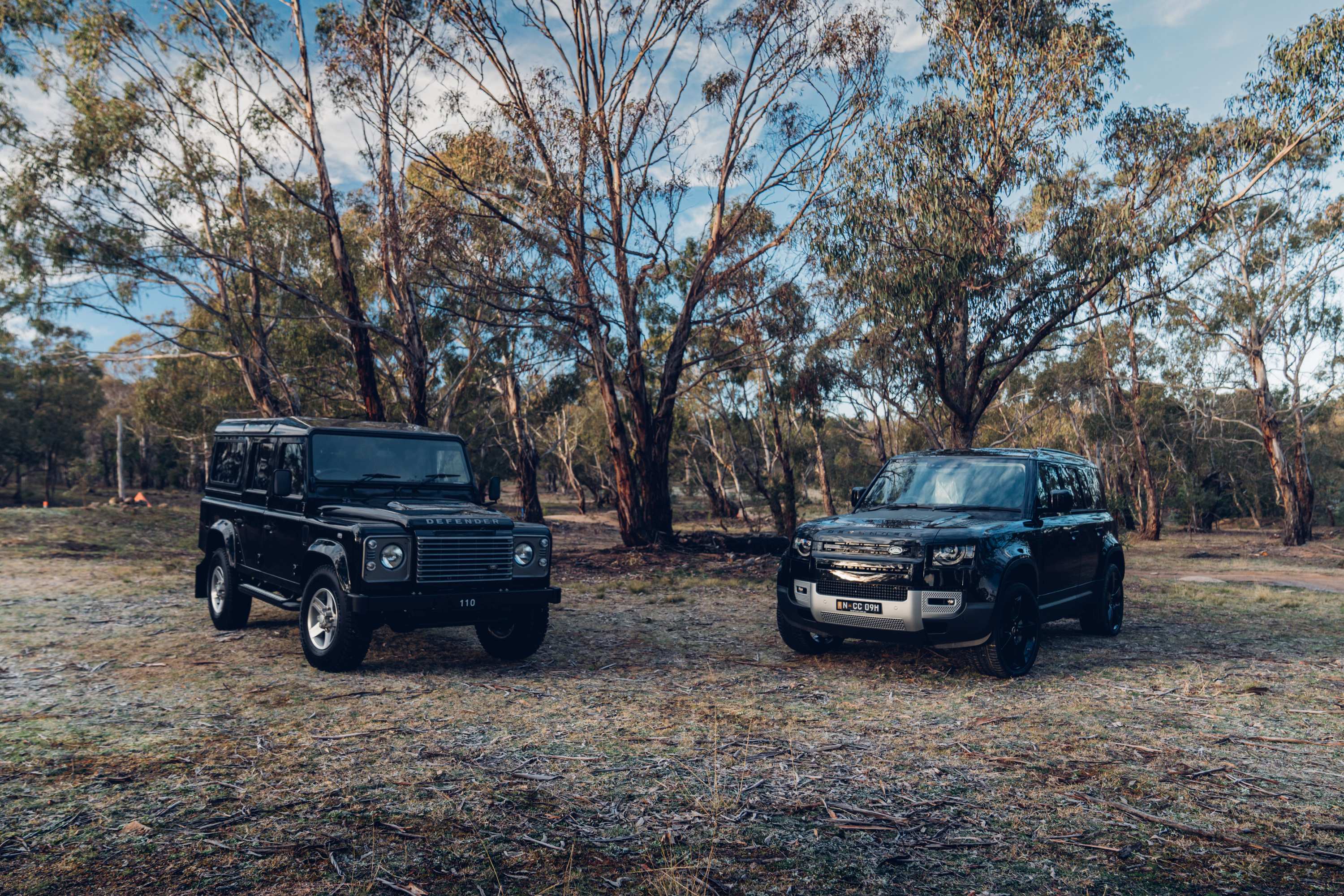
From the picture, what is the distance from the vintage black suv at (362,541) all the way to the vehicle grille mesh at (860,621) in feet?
7.61

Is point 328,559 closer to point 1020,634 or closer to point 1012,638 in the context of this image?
point 1012,638

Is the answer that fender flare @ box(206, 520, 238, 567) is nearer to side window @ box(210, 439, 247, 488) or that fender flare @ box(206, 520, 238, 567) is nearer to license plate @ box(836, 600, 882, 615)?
side window @ box(210, 439, 247, 488)

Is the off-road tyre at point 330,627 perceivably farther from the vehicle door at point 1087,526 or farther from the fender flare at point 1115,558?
the fender flare at point 1115,558

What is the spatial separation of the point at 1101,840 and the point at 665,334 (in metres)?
28.7

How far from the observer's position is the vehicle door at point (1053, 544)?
8.09 metres

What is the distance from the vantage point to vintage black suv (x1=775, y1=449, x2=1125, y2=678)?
278 inches

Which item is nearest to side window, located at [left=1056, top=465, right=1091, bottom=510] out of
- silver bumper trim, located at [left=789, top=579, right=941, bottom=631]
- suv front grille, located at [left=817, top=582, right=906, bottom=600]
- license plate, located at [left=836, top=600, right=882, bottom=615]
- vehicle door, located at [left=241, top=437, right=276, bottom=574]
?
silver bumper trim, located at [left=789, top=579, right=941, bottom=631]

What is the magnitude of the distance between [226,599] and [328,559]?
2933 mm

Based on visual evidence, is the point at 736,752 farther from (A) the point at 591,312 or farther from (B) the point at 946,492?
(A) the point at 591,312

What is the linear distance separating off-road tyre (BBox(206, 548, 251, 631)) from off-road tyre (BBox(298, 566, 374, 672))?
1988mm

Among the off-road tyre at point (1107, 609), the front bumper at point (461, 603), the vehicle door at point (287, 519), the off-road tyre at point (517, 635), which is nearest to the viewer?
the front bumper at point (461, 603)

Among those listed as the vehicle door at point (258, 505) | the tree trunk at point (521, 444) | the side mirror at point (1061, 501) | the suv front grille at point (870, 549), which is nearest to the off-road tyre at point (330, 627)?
the vehicle door at point (258, 505)

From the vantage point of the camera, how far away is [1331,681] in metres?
7.61

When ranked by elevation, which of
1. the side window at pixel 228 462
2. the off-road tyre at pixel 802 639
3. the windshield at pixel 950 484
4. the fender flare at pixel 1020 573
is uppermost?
the side window at pixel 228 462
